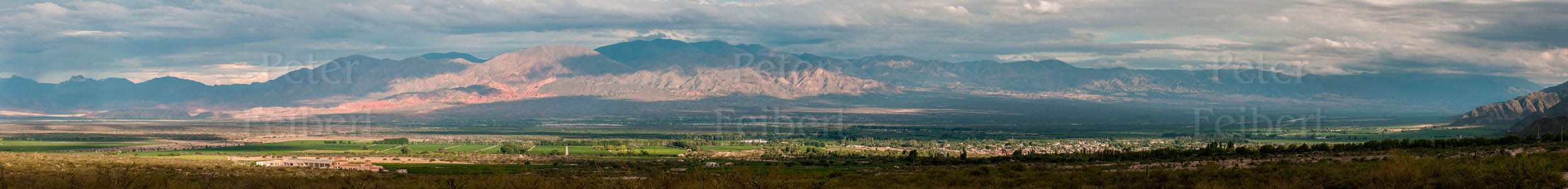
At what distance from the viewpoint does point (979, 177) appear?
36750 millimetres

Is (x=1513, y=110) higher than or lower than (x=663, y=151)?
higher

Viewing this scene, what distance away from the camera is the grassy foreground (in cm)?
2562

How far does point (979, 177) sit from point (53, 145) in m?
121

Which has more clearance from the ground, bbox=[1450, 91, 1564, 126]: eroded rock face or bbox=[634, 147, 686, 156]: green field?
bbox=[1450, 91, 1564, 126]: eroded rock face

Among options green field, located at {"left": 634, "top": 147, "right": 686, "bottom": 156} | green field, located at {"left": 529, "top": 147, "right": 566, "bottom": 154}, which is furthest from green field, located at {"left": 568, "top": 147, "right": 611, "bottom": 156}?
green field, located at {"left": 634, "top": 147, "right": 686, "bottom": 156}

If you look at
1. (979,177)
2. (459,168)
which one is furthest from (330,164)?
(979,177)

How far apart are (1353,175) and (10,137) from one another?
164 metres

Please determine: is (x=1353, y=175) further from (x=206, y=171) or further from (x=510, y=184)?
(x=206, y=171)

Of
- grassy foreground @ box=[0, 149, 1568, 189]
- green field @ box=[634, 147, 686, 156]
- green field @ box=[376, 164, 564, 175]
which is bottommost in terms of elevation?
green field @ box=[634, 147, 686, 156]

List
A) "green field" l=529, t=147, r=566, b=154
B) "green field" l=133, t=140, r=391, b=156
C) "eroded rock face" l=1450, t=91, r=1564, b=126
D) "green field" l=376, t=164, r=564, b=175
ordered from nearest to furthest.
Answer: "green field" l=376, t=164, r=564, b=175, "green field" l=133, t=140, r=391, b=156, "green field" l=529, t=147, r=566, b=154, "eroded rock face" l=1450, t=91, r=1564, b=126

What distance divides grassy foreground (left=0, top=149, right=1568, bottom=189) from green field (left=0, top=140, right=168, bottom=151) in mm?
72077

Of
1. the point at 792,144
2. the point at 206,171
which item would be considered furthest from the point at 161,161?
the point at 792,144

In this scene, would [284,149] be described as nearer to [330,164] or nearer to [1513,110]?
[330,164]

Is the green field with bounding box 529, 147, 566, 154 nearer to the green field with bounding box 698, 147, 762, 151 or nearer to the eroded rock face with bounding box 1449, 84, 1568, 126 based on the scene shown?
the green field with bounding box 698, 147, 762, 151
